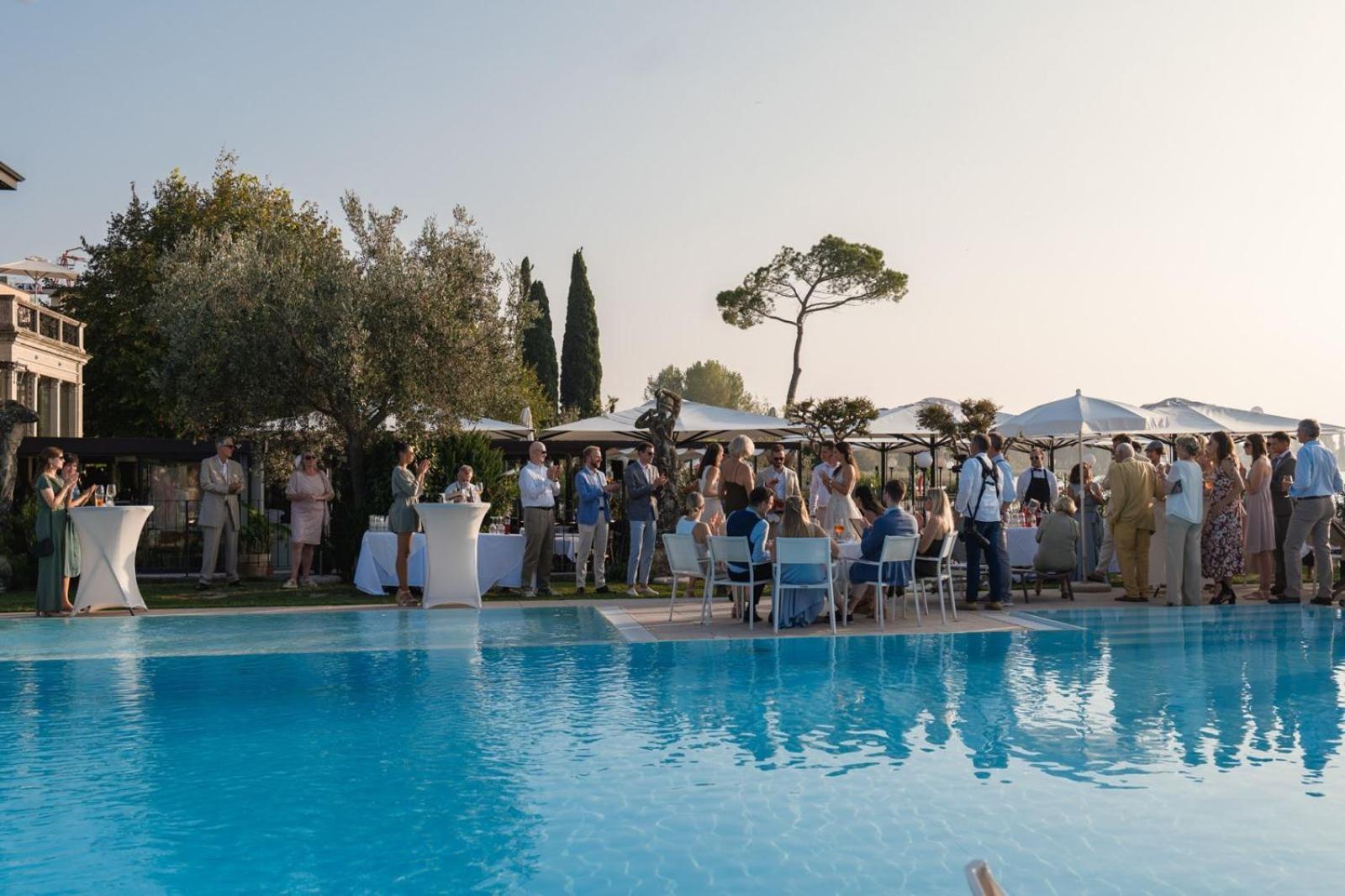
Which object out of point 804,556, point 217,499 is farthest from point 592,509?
point 217,499

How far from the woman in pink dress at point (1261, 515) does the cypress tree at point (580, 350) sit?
139 ft

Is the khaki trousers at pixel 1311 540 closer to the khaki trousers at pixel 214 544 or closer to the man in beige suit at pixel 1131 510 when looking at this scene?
the man in beige suit at pixel 1131 510

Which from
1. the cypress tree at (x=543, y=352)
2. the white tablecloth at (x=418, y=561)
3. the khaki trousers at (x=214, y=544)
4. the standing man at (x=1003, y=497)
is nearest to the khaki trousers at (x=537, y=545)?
the white tablecloth at (x=418, y=561)

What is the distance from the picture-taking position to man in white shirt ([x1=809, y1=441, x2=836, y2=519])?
13.5 meters

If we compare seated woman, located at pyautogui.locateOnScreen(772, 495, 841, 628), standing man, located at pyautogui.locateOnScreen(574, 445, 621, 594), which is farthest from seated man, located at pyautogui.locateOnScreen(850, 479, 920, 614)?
standing man, located at pyautogui.locateOnScreen(574, 445, 621, 594)

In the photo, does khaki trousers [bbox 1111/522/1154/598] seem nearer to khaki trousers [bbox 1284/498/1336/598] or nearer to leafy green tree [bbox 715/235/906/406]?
khaki trousers [bbox 1284/498/1336/598]

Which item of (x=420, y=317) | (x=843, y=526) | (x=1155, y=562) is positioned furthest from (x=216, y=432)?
(x=1155, y=562)

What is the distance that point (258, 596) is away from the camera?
14.4 metres

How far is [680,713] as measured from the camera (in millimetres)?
7543

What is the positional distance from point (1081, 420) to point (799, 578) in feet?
22.0

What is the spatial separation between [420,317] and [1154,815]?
38.2 feet

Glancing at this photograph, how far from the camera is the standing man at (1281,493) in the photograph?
13312mm

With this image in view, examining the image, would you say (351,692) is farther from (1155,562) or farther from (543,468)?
(1155,562)

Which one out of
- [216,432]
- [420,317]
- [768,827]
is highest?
[420,317]
